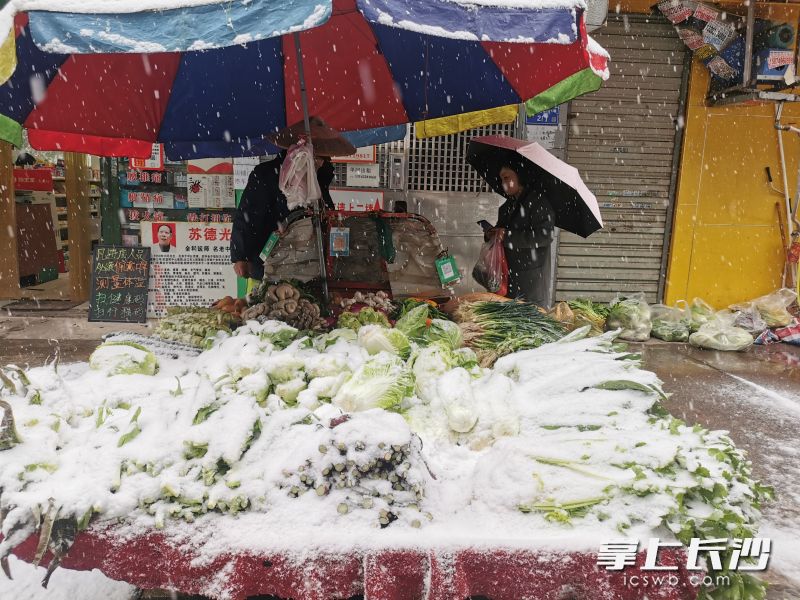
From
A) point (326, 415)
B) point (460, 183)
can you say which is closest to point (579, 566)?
point (326, 415)

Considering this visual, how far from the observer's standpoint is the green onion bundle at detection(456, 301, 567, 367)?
351 cm

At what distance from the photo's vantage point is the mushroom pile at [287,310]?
374 centimetres

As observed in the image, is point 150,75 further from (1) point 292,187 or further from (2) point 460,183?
(2) point 460,183

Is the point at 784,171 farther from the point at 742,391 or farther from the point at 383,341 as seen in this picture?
the point at 383,341

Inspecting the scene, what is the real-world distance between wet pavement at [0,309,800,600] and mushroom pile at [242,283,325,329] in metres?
2.74

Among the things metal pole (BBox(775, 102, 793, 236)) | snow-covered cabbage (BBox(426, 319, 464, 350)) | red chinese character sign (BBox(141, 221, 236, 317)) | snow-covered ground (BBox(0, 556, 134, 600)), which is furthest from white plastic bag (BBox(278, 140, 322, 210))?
metal pole (BBox(775, 102, 793, 236))

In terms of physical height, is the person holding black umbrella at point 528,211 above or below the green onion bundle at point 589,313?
above

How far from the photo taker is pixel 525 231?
5738 millimetres

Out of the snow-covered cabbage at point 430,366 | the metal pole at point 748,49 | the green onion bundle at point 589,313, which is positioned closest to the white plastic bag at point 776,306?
the green onion bundle at point 589,313

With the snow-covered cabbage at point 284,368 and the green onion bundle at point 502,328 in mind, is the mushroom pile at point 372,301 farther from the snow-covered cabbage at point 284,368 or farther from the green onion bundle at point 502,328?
the snow-covered cabbage at point 284,368

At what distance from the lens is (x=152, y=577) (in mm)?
1990

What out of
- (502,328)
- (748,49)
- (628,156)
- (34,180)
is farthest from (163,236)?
(748,49)

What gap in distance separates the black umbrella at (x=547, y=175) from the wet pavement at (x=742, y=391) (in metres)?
1.90

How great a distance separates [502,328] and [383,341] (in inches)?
37.3
